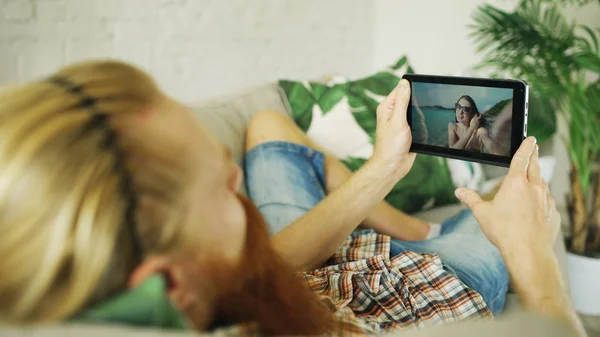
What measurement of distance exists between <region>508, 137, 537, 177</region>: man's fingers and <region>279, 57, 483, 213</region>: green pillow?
2.26 ft

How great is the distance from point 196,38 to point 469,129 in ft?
4.44

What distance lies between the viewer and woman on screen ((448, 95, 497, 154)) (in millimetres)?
913

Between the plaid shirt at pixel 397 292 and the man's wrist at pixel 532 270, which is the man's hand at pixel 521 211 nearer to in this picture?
the man's wrist at pixel 532 270

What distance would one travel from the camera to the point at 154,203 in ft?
1.55

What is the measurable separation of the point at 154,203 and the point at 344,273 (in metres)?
0.54

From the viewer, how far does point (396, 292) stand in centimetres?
96

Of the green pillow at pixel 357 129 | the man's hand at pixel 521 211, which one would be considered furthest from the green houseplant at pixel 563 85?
the man's hand at pixel 521 211

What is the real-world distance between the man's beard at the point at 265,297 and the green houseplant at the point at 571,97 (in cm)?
120

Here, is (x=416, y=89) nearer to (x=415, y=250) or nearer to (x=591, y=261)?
(x=415, y=250)

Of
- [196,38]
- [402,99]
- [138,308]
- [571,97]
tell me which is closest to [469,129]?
[402,99]

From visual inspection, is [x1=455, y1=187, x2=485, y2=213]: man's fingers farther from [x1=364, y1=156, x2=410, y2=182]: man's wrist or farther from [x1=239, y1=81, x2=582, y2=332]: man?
[x1=364, y1=156, x2=410, y2=182]: man's wrist

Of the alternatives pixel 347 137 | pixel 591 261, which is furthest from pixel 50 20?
pixel 591 261

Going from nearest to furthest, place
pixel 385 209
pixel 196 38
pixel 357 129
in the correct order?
pixel 385 209, pixel 357 129, pixel 196 38

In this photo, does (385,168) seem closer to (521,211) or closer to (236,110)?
(521,211)
